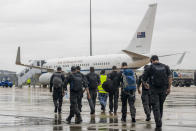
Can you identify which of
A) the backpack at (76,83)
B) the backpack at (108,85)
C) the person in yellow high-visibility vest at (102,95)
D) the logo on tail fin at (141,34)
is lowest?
the person in yellow high-visibility vest at (102,95)

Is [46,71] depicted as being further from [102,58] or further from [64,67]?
[102,58]

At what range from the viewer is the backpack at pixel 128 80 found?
45.9 feet

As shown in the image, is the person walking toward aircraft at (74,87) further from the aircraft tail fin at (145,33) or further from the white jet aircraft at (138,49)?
the aircraft tail fin at (145,33)

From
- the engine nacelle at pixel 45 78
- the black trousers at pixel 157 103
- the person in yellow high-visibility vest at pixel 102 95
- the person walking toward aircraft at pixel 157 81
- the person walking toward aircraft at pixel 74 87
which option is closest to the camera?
the black trousers at pixel 157 103

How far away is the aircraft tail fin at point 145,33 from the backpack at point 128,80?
115 ft

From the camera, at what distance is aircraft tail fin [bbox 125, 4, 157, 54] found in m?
48.8

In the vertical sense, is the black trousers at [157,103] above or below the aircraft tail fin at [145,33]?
below

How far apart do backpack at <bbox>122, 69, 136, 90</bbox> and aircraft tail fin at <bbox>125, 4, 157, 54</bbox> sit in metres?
35.2

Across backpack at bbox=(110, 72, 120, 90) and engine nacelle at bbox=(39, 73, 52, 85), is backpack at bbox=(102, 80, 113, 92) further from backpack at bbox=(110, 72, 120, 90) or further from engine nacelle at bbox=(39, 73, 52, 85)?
engine nacelle at bbox=(39, 73, 52, 85)

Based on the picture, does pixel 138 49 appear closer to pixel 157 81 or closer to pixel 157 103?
pixel 157 81

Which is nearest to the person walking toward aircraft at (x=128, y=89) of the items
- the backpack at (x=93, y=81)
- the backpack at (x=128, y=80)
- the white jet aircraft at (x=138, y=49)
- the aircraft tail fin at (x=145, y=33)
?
the backpack at (x=128, y=80)

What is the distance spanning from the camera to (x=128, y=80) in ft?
46.2

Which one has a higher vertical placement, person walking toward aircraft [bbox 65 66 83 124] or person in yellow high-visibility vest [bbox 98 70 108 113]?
person walking toward aircraft [bbox 65 66 83 124]

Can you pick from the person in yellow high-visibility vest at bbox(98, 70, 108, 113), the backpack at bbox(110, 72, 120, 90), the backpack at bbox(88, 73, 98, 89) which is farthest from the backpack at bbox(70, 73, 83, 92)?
the person in yellow high-visibility vest at bbox(98, 70, 108, 113)
